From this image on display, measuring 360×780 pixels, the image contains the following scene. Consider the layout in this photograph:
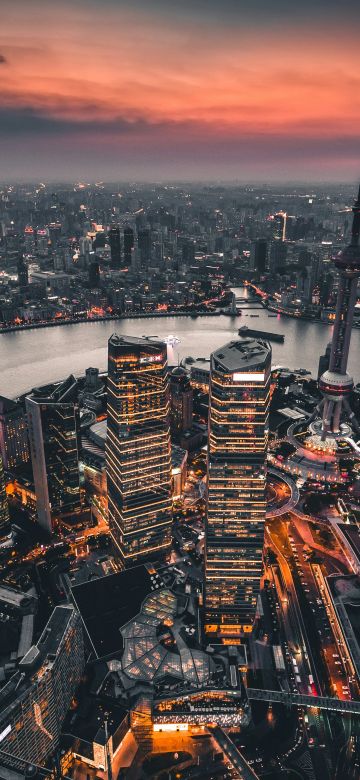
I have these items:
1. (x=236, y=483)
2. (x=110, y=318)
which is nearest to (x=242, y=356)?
(x=236, y=483)

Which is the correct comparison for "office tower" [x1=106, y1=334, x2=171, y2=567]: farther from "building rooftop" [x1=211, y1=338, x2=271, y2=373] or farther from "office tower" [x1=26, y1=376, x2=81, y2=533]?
"building rooftop" [x1=211, y1=338, x2=271, y2=373]

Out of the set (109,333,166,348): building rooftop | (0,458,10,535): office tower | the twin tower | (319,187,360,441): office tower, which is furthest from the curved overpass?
(0,458,10,535): office tower

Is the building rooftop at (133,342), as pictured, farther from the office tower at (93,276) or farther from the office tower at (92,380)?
the office tower at (93,276)

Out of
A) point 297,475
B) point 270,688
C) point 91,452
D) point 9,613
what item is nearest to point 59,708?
point 9,613

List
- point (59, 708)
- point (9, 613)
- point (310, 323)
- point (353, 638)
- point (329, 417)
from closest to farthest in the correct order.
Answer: point (59, 708), point (353, 638), point (9, 613), point (329, 417), point (310, 323)

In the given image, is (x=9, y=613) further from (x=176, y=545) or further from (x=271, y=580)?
(x=271, y=580)

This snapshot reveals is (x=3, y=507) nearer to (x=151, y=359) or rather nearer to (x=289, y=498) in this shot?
(x=151, y=359)

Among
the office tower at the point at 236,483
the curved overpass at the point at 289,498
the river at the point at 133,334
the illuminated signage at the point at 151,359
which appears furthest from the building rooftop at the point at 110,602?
the river at the point at 133,334

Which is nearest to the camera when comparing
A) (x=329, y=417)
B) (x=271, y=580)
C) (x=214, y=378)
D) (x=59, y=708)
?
(x=59, y=708)
